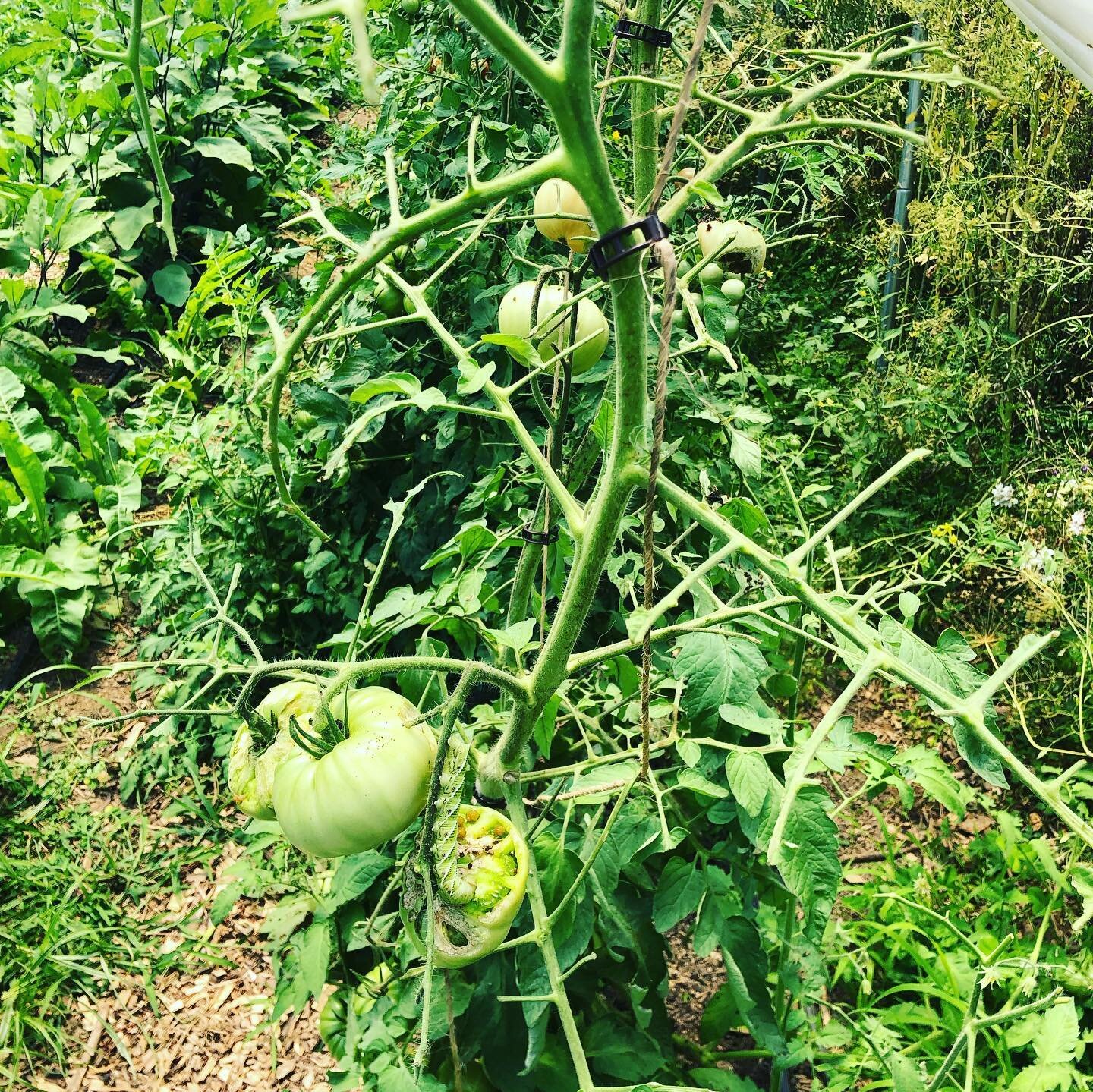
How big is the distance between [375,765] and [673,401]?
118 centimetres

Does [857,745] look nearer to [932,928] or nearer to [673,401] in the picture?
[673,401]

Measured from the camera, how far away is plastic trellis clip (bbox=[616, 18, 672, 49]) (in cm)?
92

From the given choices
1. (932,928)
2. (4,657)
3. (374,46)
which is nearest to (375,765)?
(932,928)

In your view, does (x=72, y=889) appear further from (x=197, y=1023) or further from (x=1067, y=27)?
(x=1067, y=27)

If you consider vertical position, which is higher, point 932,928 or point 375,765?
point 375,765

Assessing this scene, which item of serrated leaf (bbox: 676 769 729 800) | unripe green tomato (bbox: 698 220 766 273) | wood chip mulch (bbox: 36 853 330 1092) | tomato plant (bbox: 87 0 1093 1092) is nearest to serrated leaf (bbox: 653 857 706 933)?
tomato plant (bbox: 87 0 1093 1092)

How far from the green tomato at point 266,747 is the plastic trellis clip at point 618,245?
531 mm

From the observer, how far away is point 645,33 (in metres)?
0.92

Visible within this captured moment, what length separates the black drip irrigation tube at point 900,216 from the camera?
3023mm

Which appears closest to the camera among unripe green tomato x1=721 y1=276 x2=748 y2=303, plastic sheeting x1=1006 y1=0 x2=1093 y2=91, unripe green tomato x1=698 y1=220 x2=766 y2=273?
plastic sheeting x1=1006 y1=0 x2=1093 y2=91

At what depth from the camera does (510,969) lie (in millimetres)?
1315

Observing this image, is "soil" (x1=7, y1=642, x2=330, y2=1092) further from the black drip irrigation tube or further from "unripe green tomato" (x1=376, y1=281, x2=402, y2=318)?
the black drip irrigation tube

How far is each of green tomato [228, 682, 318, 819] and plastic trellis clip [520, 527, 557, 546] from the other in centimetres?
34

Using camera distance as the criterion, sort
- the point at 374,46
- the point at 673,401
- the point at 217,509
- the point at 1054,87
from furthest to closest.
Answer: the point at 374,46, the point at 1054,87, the point at 217,509, the point at 673,401
